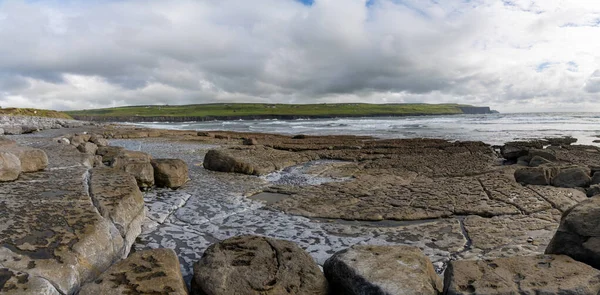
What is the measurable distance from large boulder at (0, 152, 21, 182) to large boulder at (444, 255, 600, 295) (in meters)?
7.54

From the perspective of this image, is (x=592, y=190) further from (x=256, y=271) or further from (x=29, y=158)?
(x=29, y=158)

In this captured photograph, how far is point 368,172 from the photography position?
12.3 metres

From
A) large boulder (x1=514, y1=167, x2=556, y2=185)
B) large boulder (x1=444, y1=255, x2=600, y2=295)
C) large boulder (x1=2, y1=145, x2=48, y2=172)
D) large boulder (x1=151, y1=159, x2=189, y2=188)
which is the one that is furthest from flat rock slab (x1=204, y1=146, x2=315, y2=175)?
large boulder (x1=444, y1=255, x2=600, y2=295)

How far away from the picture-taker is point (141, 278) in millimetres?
3572

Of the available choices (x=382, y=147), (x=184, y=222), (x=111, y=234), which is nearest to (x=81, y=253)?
(x=111, y=234)

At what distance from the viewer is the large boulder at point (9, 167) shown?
674 cm

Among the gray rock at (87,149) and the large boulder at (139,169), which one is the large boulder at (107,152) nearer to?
the gray rock at (87,149)

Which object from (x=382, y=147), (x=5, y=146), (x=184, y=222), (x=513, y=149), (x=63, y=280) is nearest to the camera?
(x=63, y=280)

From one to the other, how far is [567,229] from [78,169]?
8.96 m

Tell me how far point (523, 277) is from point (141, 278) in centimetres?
367

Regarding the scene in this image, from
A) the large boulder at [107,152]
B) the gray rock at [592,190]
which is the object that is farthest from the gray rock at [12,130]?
the gray rock at [592,190]

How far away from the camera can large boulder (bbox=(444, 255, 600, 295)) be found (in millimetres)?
3346

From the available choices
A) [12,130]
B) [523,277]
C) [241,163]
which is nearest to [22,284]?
[523,277]

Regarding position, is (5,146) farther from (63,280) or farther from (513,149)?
(513,149)
